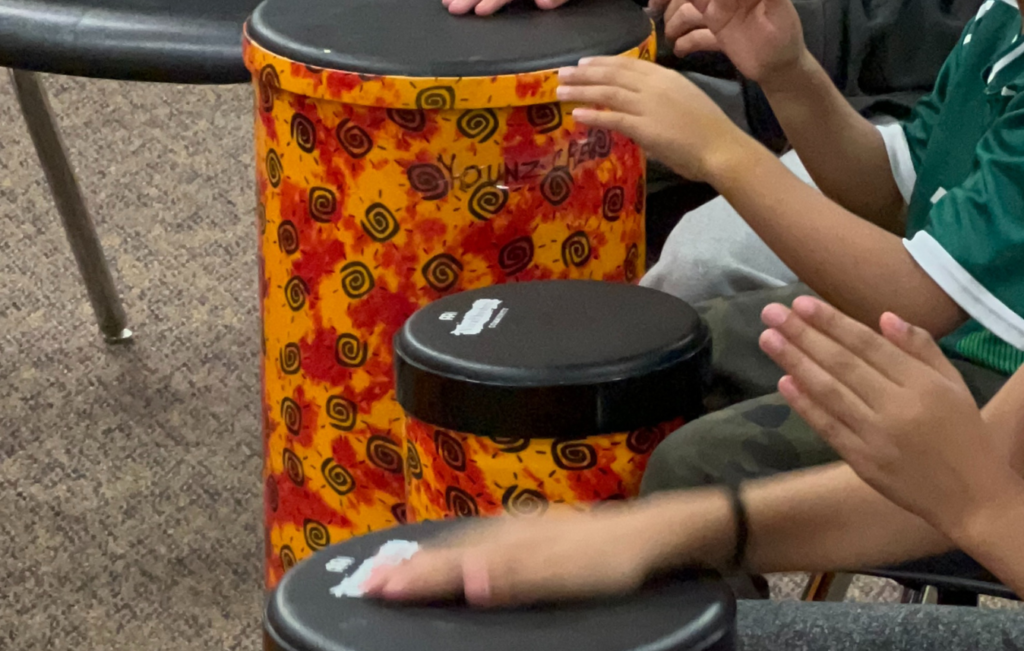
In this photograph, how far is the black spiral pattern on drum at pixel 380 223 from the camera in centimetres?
96

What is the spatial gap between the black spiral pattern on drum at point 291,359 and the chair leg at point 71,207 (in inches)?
23.9

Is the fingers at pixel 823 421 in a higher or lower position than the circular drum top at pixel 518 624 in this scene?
higher

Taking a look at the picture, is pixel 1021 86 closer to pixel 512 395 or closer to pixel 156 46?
pixel 512 395

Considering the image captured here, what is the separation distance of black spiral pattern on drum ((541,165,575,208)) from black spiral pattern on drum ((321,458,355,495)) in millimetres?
276

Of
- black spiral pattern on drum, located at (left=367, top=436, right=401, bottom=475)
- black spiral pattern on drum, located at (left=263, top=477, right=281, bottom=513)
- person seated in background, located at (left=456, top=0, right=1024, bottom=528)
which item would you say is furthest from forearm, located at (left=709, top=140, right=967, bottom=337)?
black spiral pattern on drum, located at (left=263, top=477, right=281, bottom=513)

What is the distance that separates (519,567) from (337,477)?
498mm

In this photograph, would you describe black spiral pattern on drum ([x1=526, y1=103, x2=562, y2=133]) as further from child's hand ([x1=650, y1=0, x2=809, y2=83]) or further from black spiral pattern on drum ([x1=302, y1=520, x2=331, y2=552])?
black spiral pattern on drum ([x1=302, y1=520, x2=331, y2=552])

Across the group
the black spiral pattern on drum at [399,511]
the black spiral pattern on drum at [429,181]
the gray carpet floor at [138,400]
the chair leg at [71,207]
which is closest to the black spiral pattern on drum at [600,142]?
the black spiral pattern on drum at [429,181]

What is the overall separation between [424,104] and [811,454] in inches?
13.2

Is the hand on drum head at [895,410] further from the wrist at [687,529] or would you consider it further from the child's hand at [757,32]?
the child's hand at [757,32]

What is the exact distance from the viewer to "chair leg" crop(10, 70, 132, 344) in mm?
1501

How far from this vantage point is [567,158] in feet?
3.13

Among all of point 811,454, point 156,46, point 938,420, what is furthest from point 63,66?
point 938,420

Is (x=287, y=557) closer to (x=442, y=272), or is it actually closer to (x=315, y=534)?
(x=315, y=534)
